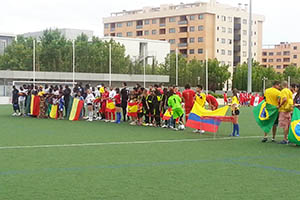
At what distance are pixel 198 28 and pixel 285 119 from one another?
9061cm

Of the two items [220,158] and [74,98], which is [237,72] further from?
[220,158]

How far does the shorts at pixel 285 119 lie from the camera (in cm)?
1482

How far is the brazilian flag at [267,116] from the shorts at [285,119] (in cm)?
33

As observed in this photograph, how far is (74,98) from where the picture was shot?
26.4m

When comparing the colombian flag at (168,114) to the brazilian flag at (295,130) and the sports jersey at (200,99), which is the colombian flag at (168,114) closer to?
the sports jersey at (200,99)

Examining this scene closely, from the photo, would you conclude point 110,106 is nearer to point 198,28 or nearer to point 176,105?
point 176,105

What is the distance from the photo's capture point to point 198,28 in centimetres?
10394

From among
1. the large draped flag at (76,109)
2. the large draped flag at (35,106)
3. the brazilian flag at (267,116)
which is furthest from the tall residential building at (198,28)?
the brazilian flag at (267,116)

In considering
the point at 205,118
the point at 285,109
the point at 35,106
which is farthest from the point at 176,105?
the point at 35,106

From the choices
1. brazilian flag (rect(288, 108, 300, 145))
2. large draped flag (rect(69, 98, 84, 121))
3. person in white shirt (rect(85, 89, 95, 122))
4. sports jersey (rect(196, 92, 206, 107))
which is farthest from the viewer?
large draped flag (rect(69, 98, 84, 121))

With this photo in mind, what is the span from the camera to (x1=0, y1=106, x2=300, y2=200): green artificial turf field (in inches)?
312

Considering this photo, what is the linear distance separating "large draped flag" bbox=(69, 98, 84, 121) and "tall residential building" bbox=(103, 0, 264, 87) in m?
76.8

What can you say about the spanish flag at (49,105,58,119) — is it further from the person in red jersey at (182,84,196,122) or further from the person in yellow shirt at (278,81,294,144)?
the person in yellow shirt at (278,81,294,144)

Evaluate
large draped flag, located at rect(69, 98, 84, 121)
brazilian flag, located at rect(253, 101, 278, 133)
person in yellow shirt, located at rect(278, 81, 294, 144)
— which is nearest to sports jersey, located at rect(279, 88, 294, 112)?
person in yellow shirt, located at rect(278, 81, 294, 144)
